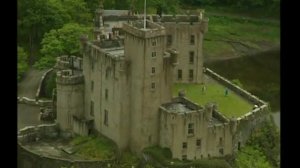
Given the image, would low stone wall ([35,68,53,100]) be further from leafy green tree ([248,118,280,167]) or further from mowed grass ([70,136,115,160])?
leafy green tree ([248,118,280,167])

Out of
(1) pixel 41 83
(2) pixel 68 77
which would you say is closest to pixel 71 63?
(2) pixel 68 77

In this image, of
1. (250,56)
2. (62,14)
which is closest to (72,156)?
(62,14)

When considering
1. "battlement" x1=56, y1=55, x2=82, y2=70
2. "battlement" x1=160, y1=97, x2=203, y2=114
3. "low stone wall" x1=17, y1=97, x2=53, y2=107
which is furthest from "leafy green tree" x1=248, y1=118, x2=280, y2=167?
"low stone wall" x1=17, y1=97, x2=53, y2=107

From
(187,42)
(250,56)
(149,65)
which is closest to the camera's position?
(149,65)

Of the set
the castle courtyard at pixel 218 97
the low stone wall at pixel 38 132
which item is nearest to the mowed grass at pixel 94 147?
the low stone wall at pixel 38 132

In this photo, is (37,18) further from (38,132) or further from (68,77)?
(38,132)
